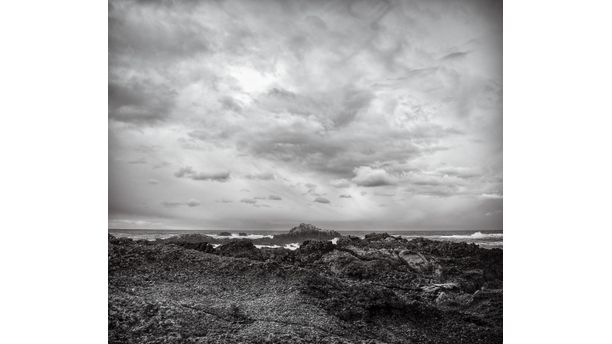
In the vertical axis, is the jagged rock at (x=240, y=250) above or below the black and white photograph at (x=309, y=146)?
below

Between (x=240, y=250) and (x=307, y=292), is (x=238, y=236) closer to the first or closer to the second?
(x=240, y=250)

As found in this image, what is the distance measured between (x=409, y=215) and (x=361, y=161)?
876mm

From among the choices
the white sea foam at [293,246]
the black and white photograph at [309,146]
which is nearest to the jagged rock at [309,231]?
the black and white photograph at [309,146]

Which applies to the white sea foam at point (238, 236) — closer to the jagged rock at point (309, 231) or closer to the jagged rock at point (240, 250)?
the jagged rock at point (240, 250)

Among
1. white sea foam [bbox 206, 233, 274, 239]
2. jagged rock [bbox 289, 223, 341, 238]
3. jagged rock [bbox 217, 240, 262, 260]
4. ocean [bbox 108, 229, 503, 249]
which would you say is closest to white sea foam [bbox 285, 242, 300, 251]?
ocean [bbox 108, 229, 503, 249]

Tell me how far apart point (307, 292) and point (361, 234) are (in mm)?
959

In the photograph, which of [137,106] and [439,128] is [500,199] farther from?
[137,106]

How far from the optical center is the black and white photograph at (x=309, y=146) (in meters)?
5.27

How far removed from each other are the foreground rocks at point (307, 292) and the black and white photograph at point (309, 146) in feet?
0.08

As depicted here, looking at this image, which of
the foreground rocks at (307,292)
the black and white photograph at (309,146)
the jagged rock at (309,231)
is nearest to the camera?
the foreground rocks at (307,292)

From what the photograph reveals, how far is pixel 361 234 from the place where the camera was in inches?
216

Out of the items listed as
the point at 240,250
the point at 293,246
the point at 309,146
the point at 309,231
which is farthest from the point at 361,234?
the point at 240,250

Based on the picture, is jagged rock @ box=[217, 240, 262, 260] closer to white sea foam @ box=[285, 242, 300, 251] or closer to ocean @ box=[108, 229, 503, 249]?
ocean @ box=[108, 229, 503, 249]

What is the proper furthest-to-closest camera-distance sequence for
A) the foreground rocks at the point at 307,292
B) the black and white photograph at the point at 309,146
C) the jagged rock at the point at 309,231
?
1. the jagged rock at the point at 309,231
2. the black and white photograph at the point at 309,146
3. the foreground rocks at the point at 307,292
